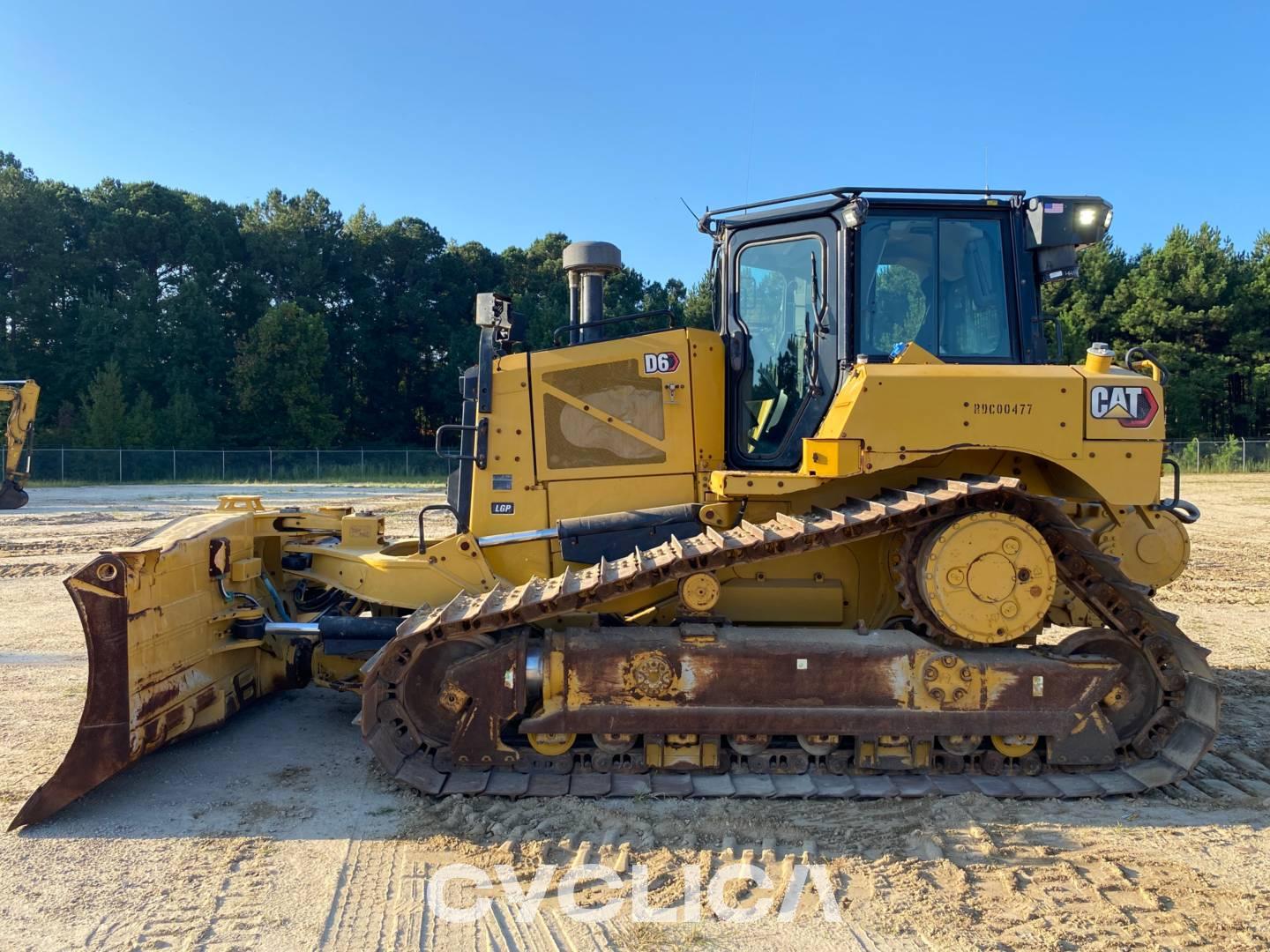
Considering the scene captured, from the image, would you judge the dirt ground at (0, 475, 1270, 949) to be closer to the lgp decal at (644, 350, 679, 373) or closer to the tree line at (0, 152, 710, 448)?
the lgp decal at (644, 350, 679, 373)

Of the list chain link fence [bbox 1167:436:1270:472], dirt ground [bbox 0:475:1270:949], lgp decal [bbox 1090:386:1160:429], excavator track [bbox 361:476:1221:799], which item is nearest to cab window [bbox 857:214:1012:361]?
lgp decal [bbox 1090:386:1160:429]

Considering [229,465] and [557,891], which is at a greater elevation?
[229,465]

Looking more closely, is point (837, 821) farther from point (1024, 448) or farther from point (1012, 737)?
point (1024, 448)

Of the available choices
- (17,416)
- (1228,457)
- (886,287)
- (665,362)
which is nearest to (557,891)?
(665,362)

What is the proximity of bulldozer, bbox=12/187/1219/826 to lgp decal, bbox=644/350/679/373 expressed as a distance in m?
0.02

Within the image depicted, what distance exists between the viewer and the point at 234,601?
5398mm

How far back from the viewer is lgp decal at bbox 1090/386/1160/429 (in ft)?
14.8

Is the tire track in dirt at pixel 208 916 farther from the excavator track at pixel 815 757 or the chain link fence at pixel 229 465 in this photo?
the chain link fence at pixel 229 465

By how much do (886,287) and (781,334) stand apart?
0.70 m

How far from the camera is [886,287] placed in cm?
510

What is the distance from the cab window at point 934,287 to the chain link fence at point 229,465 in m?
28.8

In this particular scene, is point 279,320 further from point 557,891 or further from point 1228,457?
point 1228,457

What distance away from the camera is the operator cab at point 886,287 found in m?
5.05

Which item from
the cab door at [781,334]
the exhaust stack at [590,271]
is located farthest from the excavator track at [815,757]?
the exhaust stack at [590,271]
